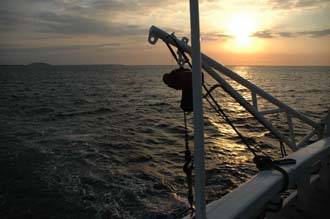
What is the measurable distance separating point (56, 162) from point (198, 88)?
11.1 m

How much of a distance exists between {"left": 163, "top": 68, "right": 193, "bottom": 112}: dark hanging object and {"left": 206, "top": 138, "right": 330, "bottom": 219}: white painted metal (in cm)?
120

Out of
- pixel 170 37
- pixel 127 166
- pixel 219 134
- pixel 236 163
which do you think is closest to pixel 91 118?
pixel 219 134

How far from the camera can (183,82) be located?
10.7 feet

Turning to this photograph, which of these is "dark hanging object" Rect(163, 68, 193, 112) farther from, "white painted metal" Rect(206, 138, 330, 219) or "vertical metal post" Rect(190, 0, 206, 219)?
"white painted metal" Rect(206, 138, 330, 219)

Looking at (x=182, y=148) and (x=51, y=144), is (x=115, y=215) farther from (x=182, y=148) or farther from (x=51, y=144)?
(x=51, y=144)

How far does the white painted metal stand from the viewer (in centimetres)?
332

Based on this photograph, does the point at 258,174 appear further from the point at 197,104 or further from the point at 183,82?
the point at 197,104

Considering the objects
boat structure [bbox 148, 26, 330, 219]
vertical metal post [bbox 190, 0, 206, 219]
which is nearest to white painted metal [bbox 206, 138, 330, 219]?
boat structure [bbox 148, 26, 330, 219]

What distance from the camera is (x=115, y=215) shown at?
8.04m

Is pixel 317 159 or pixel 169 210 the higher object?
pixel 317 159

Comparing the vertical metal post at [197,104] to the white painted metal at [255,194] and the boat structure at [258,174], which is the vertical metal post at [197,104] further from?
the white painted metal at [255,194]

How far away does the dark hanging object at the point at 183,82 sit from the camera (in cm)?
325

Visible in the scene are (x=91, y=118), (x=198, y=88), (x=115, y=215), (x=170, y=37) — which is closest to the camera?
(x=198, y=88)

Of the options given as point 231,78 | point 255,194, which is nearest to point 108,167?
point 231,78
